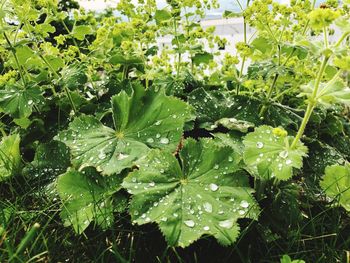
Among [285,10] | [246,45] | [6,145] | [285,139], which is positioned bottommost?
[6,145]

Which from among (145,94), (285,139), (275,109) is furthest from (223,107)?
(285,139)

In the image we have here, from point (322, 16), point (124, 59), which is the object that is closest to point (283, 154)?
point (322, 16)

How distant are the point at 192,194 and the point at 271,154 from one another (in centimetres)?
31

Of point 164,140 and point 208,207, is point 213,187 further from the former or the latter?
point 164,140

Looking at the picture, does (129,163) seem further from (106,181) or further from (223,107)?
(223,107)

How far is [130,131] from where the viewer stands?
1752 millimetres

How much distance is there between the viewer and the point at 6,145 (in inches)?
77.4

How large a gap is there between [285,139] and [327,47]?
1.14ft

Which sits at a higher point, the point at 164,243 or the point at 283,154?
the point at 283,154

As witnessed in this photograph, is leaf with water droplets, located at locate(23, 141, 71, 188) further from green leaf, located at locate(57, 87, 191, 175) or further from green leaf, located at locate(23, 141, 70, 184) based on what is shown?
green leaf, located at locate(57, 87, 191, 175)

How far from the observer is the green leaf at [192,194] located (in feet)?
4.49

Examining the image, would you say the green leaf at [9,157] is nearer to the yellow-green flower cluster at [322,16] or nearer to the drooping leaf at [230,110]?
the drooping leaf at [230,110]

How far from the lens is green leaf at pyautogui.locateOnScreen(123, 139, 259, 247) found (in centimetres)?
137

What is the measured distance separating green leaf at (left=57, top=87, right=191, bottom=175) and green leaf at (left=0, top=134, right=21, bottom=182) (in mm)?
325
